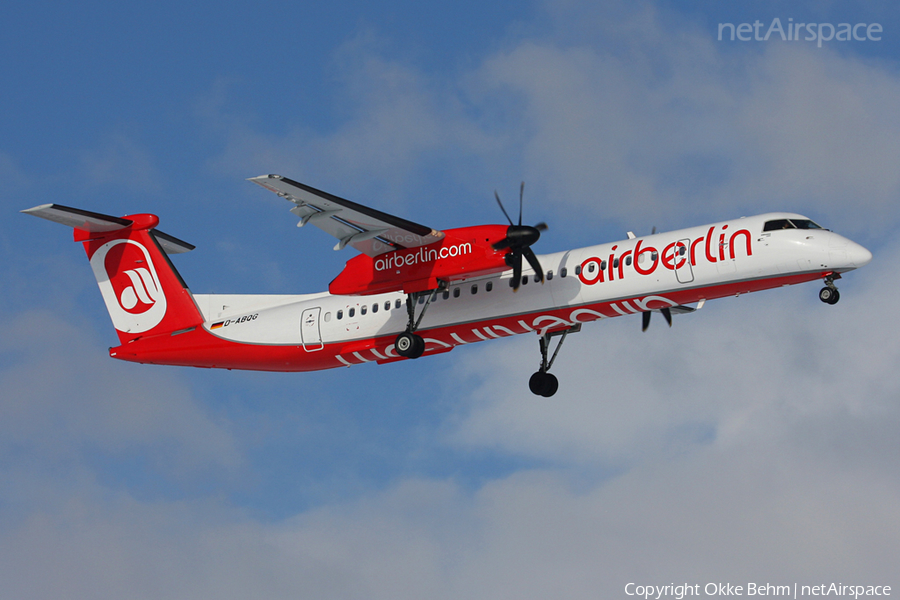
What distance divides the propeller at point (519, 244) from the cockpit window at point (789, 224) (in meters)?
4.81

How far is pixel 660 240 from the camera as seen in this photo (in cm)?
2192

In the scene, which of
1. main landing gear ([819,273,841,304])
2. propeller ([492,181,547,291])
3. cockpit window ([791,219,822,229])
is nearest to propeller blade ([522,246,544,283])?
propeller ([492,181,547,291])

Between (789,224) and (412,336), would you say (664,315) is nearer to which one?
(789,224)

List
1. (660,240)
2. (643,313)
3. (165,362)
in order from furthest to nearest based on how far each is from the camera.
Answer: (165,362)
(643,313)
(660,240)

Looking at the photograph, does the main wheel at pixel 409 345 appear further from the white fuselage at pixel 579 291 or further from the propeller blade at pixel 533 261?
the propeller blade at pixel 533 261

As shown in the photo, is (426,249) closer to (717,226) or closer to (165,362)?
(717,226)

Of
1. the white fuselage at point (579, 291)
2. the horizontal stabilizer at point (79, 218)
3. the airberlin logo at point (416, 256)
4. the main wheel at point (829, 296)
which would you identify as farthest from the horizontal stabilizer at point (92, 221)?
the main wheel at point (829, 296)

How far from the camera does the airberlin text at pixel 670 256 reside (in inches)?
824

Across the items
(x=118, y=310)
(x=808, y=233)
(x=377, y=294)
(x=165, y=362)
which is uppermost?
(x=118, y=310)

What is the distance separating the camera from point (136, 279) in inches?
1083

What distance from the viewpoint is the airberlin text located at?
20922 mm

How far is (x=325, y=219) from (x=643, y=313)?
778 cm

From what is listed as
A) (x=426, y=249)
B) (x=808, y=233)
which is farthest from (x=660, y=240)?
(x=426, y=249)

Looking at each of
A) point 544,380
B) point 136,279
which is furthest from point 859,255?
point 136,279
